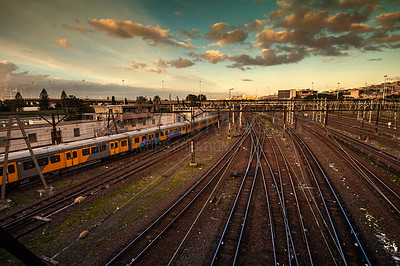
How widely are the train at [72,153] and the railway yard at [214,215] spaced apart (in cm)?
112

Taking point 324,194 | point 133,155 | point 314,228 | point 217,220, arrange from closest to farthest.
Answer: point 314,228 < point 217,220 < point 324,194 < point 133,155

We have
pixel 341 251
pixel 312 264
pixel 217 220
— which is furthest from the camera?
pixel 217 220

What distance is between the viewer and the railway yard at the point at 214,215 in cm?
823

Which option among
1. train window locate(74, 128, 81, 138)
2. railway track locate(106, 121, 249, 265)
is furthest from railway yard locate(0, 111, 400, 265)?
train window locate(74, 128, 81, 138)

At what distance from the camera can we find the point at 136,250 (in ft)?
27.8

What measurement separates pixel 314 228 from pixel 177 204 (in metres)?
7.84

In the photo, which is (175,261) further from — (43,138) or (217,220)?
(43,138)

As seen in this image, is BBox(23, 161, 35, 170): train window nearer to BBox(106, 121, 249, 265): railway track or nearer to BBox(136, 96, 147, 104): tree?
BBox(106, 121, 249, 265): railway track

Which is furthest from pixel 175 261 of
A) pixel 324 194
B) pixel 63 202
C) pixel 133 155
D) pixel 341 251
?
pixel 133 155

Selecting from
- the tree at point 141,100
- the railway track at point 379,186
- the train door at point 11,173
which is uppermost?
the tree at point 141,100

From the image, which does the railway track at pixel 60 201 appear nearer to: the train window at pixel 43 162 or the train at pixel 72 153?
the train at pixel 72 153

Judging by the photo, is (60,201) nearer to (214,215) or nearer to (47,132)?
(214,215)

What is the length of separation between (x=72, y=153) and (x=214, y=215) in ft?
45.9

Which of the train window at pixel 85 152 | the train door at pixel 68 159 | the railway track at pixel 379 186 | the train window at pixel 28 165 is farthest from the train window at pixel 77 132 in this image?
the railway track at pixel 379 186
